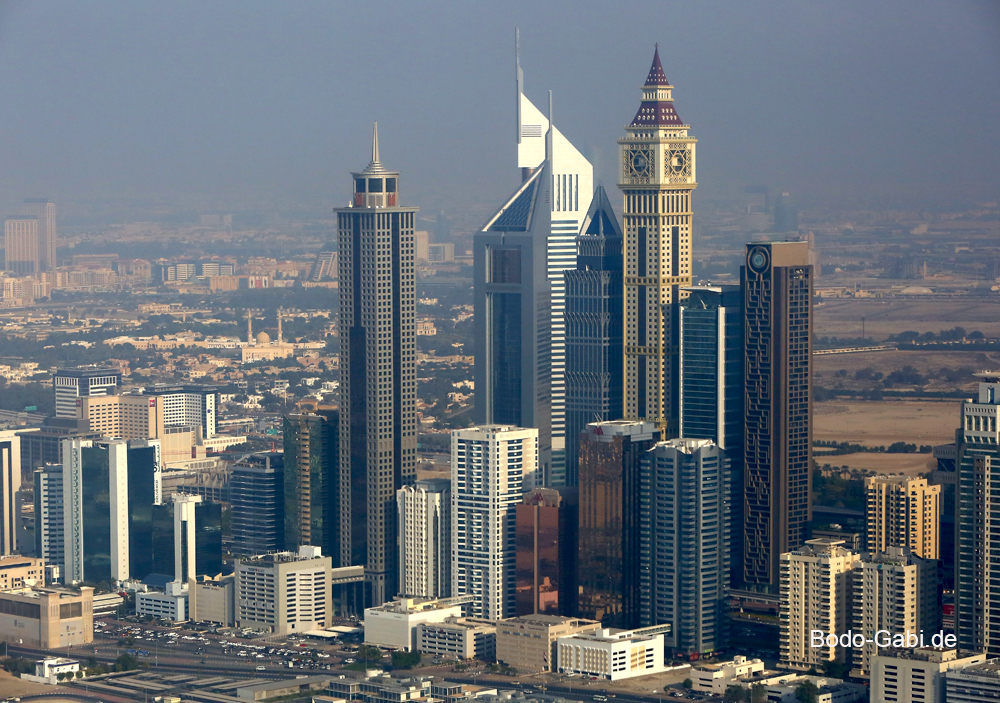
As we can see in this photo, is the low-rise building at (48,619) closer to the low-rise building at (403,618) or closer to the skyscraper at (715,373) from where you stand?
the low-rise building at (403,618)

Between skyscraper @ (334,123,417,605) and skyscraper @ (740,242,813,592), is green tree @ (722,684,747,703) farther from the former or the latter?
skyscraper @ (334,123,417,605)

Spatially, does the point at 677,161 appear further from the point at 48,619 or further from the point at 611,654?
the point at 48,619

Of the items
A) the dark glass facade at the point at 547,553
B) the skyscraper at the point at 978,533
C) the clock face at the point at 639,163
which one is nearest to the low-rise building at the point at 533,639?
the dark glass facade at the point at 547,553

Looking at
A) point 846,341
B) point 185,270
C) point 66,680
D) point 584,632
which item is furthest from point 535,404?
point 185,270

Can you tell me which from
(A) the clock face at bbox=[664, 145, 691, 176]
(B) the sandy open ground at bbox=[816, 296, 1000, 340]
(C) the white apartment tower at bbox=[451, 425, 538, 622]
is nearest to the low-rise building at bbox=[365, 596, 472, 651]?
(C) the white apartment tower at bbox=[451, 425, 538, 622]

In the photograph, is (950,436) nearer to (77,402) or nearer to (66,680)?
(66,680)

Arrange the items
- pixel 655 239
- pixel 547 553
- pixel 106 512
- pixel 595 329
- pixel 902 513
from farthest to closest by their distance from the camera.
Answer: pixel 106 512
pixel 595 329
pixel 655 239
pixel 547 553
pixel 902 513

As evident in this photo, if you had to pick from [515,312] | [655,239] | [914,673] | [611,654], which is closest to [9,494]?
[515,312]
